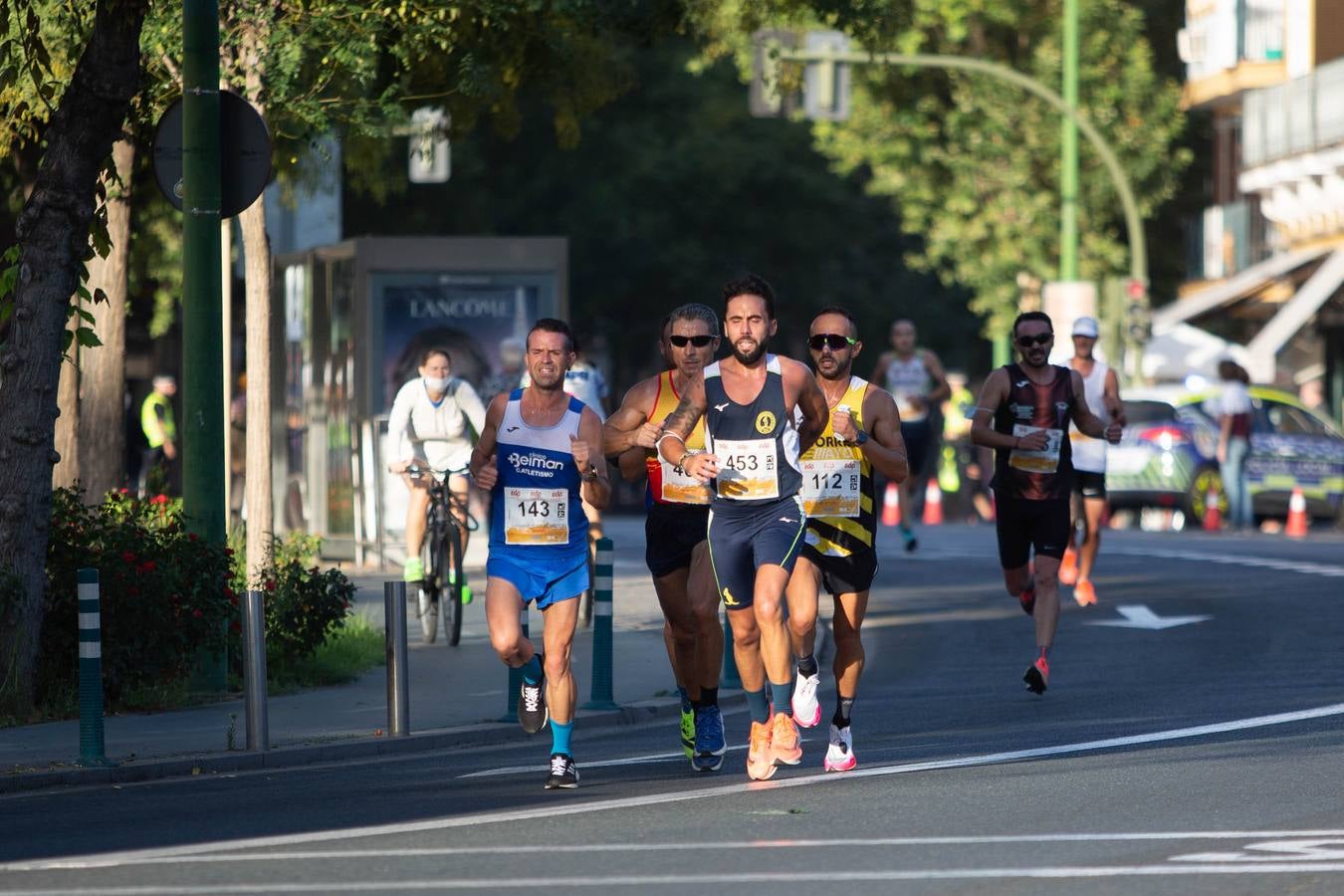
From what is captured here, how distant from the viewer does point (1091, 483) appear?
64.0ft

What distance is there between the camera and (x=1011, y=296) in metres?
50.8

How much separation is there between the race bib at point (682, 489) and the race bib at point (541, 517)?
579 millimetres

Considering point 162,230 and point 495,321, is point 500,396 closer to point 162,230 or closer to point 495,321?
point 495,321

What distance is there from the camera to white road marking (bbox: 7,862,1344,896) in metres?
8.41

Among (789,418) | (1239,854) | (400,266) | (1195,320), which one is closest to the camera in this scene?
(1239,854)

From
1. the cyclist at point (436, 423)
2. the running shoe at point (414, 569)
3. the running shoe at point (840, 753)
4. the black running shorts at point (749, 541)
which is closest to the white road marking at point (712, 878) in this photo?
the black running shorts at point (749, 541)

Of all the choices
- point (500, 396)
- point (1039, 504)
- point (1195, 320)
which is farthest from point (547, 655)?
point (1195, 320)

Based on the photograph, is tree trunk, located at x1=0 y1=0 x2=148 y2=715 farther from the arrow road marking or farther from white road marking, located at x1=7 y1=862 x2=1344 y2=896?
the arrow road marking

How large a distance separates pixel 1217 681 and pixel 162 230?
16825 mm

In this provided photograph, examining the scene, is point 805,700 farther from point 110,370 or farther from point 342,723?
point 110,370

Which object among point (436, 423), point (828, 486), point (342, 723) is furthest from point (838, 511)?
point (436, 423)

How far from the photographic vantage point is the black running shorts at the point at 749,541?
36.2ft

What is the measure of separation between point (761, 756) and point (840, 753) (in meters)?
0.55

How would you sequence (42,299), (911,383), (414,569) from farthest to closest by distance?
(911,383)
(414,569)
(42,299)
